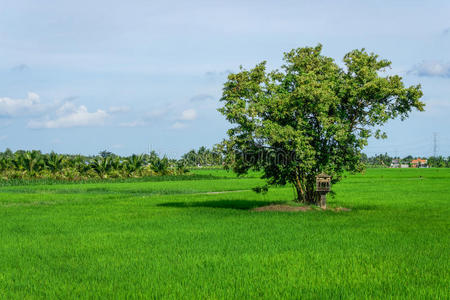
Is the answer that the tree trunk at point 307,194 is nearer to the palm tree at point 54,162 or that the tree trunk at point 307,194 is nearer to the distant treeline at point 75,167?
the distant treeline at point 75,167

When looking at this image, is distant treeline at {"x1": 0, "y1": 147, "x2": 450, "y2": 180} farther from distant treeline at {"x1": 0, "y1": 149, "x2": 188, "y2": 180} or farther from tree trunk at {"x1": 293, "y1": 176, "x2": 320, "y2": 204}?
tree trunk at {"x1": 293, "y1": 176, "x2": 320, "y2": 204}

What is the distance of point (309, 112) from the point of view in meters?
24.2

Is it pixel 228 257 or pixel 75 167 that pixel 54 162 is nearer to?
pixel 75 167

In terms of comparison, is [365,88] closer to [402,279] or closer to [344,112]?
[344,112]

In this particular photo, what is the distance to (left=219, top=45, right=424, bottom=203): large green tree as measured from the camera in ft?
76.7

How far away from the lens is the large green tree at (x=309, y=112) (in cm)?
2338

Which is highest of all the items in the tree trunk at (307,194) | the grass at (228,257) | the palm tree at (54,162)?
the palm tree at (54,162)

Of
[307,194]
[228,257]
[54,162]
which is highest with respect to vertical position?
[54,162]

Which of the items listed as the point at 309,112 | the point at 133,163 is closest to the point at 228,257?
the point at 309,112

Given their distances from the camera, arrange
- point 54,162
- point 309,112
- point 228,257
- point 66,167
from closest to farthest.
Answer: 1. point 228,257
2. point 309,112
3. point 54,162
4. point 66,167

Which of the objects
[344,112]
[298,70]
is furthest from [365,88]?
[298,70]

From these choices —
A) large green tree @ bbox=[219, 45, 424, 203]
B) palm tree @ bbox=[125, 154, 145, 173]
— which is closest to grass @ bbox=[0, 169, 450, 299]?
large green tree @ bbox=[219, 45, 424, 203]

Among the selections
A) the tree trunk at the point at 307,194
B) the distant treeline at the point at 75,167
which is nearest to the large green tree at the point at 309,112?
the tree trunk at the point at 307,194

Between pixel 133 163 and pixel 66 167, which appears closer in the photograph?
pixel 66 167
